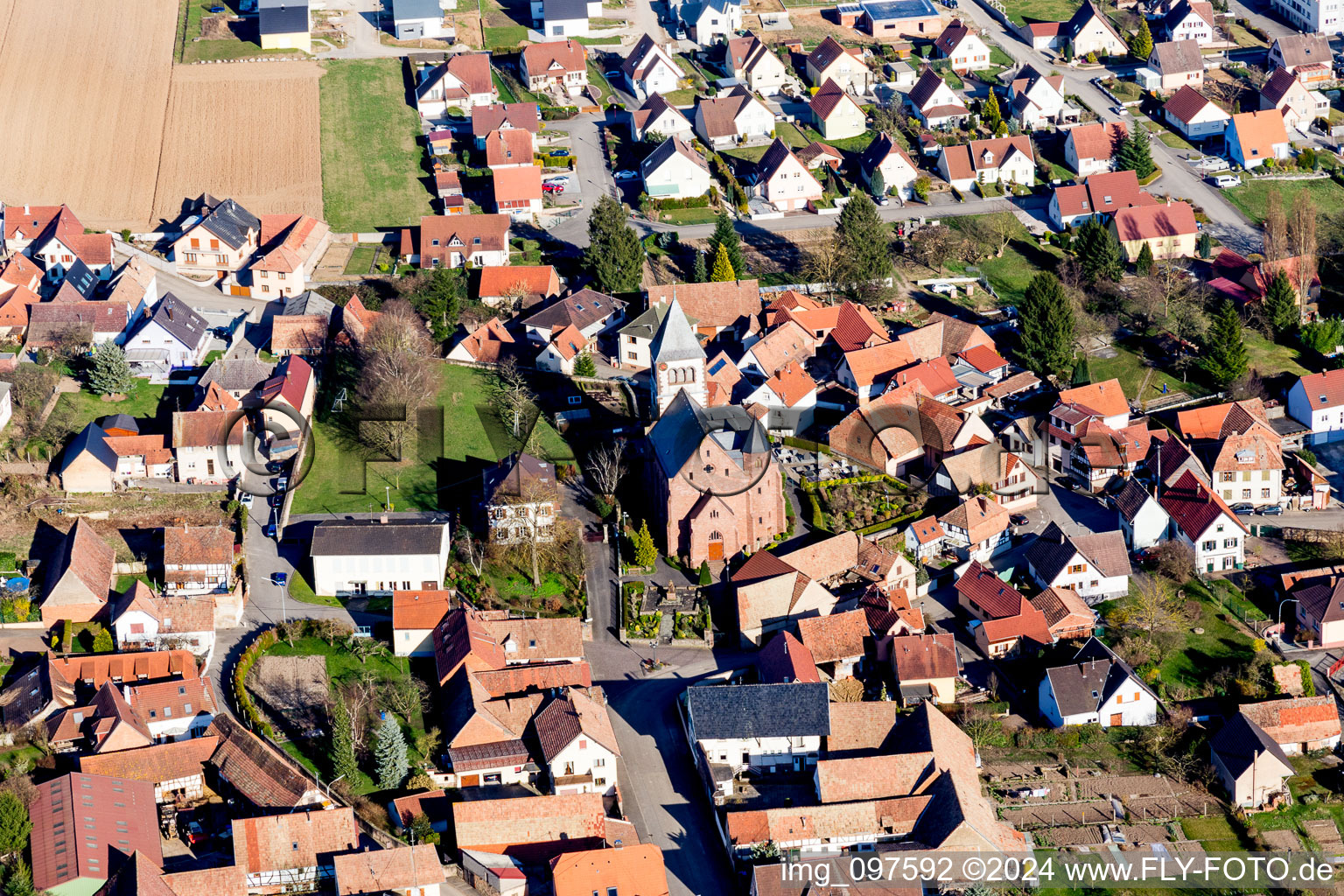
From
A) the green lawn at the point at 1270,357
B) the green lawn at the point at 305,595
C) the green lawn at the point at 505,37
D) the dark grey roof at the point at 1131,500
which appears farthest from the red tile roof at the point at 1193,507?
the green lawn at the point at 505,37

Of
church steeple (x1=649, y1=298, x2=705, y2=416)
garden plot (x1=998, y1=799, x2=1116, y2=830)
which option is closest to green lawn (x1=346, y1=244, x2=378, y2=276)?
church steeple (x1=649, y1=298, x2=705, y2=416)

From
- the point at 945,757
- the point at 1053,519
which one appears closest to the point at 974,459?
the point at 1053,519

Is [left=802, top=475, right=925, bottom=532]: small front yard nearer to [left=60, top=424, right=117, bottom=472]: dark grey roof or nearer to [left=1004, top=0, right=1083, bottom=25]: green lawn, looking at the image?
[left=60, top=424, right=117, bottom=472]: dark grey roof

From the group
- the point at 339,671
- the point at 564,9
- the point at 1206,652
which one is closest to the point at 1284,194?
the point at 1206,652

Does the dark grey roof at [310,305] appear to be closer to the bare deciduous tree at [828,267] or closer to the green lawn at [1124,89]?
the bare deciduous tree at [828,267]

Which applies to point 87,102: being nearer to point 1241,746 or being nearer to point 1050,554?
point 1050,554

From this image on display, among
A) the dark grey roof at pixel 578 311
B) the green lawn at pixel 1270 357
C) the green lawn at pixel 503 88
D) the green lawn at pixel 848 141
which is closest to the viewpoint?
the green lawn at pixel 1270 357
